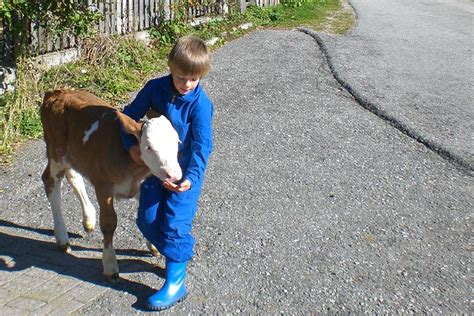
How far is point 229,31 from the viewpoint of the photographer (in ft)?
40.1

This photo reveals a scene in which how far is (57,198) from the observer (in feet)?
17.7

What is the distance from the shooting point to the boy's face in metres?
4.39

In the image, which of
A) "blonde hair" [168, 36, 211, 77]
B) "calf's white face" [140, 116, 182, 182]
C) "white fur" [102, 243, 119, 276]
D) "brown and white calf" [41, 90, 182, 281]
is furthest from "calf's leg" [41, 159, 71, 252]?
"blonde hair" [168, 36, 211, 77]

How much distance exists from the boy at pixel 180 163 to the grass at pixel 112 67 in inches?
120

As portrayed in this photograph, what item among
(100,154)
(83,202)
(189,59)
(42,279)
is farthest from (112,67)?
(189,59)

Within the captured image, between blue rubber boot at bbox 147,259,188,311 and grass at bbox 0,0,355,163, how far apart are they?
319 cm

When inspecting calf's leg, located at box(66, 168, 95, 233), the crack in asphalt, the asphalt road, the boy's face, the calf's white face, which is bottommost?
the asphalt road

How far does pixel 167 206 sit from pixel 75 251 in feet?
3.75

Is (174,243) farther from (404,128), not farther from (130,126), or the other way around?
(404,128)

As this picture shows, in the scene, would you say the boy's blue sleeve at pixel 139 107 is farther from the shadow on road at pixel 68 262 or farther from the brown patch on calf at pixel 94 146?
the shadow on road at pixel 68 262

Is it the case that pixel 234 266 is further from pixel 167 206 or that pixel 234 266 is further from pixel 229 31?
pixel 229 31

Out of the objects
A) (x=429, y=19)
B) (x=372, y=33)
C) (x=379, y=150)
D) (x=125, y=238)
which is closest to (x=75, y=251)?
(x=125, y=238)

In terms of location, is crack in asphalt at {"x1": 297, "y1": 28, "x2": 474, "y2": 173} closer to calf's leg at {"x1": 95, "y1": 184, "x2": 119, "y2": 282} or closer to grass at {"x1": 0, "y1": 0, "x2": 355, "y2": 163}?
grass at {"x1": 0, "y1": 0, "x2": 355, "y2": 163}

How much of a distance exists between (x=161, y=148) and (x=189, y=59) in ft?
1.88
